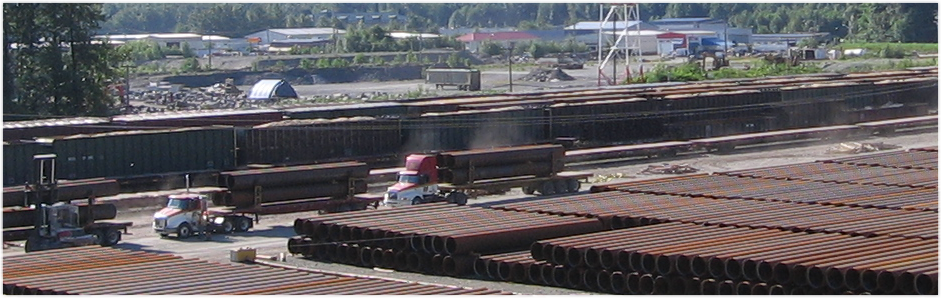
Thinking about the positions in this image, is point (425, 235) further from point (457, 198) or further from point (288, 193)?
point (457, 198)

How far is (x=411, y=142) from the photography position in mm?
54469

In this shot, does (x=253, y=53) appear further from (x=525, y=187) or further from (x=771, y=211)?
(x=771, y=211)

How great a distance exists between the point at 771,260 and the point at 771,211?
764 centimetres

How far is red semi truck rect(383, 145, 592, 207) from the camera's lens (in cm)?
4238

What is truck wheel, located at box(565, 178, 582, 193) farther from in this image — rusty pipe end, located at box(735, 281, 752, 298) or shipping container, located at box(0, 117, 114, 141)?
rusty pipe end, located at box(735, 281, 752, 298)

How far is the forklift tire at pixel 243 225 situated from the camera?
39156 millimetres

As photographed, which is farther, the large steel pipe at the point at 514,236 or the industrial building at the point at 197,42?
the industrial building at the point at 197,42

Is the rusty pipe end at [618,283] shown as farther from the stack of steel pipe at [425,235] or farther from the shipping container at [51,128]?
the shipping container at [51,128]


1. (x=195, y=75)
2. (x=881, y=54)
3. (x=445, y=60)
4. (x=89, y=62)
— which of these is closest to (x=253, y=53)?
(x=445, y=60)

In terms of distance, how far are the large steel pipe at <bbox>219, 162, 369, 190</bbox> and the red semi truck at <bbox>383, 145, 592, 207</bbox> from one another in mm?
1303

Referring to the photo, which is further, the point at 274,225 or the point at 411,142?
the point at 411,142

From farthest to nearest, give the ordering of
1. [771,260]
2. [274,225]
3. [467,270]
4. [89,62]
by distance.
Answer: [89,62] < [274,225] < [467,270] < [771,260]

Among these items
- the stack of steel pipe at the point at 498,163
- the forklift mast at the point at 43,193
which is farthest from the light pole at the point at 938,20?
the forklift mast at the point at 43,193

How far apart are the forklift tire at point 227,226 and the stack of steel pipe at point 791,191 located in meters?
9.85
